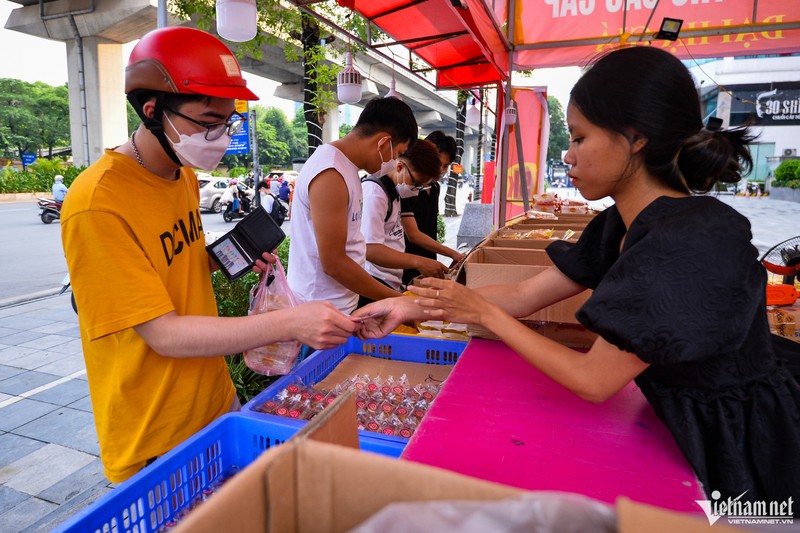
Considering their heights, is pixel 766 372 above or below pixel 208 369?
above

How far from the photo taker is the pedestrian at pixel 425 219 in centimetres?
428

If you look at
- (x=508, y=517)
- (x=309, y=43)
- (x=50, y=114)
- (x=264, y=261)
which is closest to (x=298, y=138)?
(x=50, y=114)

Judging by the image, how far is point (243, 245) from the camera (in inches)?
64.7

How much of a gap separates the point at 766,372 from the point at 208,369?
1.41 meters

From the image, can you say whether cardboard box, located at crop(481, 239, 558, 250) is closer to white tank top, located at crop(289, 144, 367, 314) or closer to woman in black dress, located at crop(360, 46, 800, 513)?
white tank top, located at crop(289, 144, 367, 314)

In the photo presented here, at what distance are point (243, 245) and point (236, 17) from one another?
2.21m

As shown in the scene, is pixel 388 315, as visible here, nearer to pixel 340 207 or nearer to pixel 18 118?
pixel 340 207

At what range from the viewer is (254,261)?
1.65m

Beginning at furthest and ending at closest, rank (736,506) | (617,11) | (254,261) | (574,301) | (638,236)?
(617,11), (574,301), (254,261), (638,236), (736,506)

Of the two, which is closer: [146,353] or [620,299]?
[620,299]

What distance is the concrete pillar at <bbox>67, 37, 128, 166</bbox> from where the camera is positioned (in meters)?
16.5

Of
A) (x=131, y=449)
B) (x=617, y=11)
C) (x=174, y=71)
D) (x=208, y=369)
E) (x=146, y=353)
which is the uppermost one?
(x=617, y=11)

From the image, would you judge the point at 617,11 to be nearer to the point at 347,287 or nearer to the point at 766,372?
the point at 347,287

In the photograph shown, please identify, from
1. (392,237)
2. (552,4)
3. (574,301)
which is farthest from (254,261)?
(552,4)
